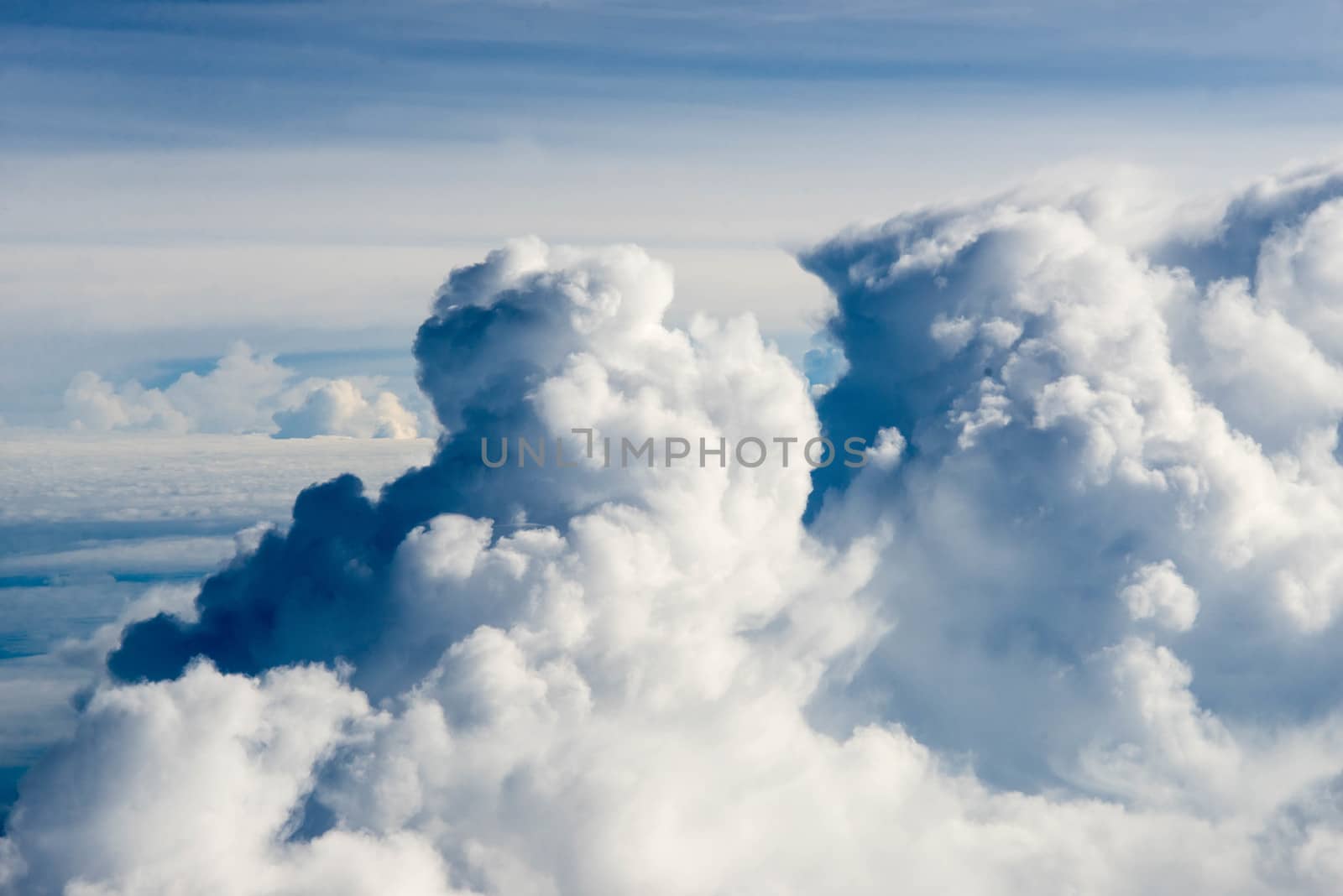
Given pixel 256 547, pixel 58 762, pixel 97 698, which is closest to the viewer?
pixel 58 762

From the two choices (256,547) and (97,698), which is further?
(256,547)

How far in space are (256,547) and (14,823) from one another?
58060 millimetres

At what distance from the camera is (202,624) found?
655ft

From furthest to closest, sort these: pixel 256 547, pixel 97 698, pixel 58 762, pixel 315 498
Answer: pixel 256 547 < pixel 315 498 < pixel 97 698 < pixel 58 762

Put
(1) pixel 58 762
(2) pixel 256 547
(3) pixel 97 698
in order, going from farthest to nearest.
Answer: (2) pixel 256 547 < (3) pixel 97 698 < (1) pixel 58 762

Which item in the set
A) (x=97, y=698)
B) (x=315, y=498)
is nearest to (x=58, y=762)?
(x=97, y=698)

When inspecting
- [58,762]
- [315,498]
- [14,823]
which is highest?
[315,498]

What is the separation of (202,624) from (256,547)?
1464 cm

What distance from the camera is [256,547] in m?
200

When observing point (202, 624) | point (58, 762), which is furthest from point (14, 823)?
point (202, 624)

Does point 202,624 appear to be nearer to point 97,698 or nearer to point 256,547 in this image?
point 256,547

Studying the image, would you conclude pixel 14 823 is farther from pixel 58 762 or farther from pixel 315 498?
pixel 315 498

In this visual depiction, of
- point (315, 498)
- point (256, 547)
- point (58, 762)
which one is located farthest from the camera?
point (256, 547)

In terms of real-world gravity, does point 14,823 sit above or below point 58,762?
below
